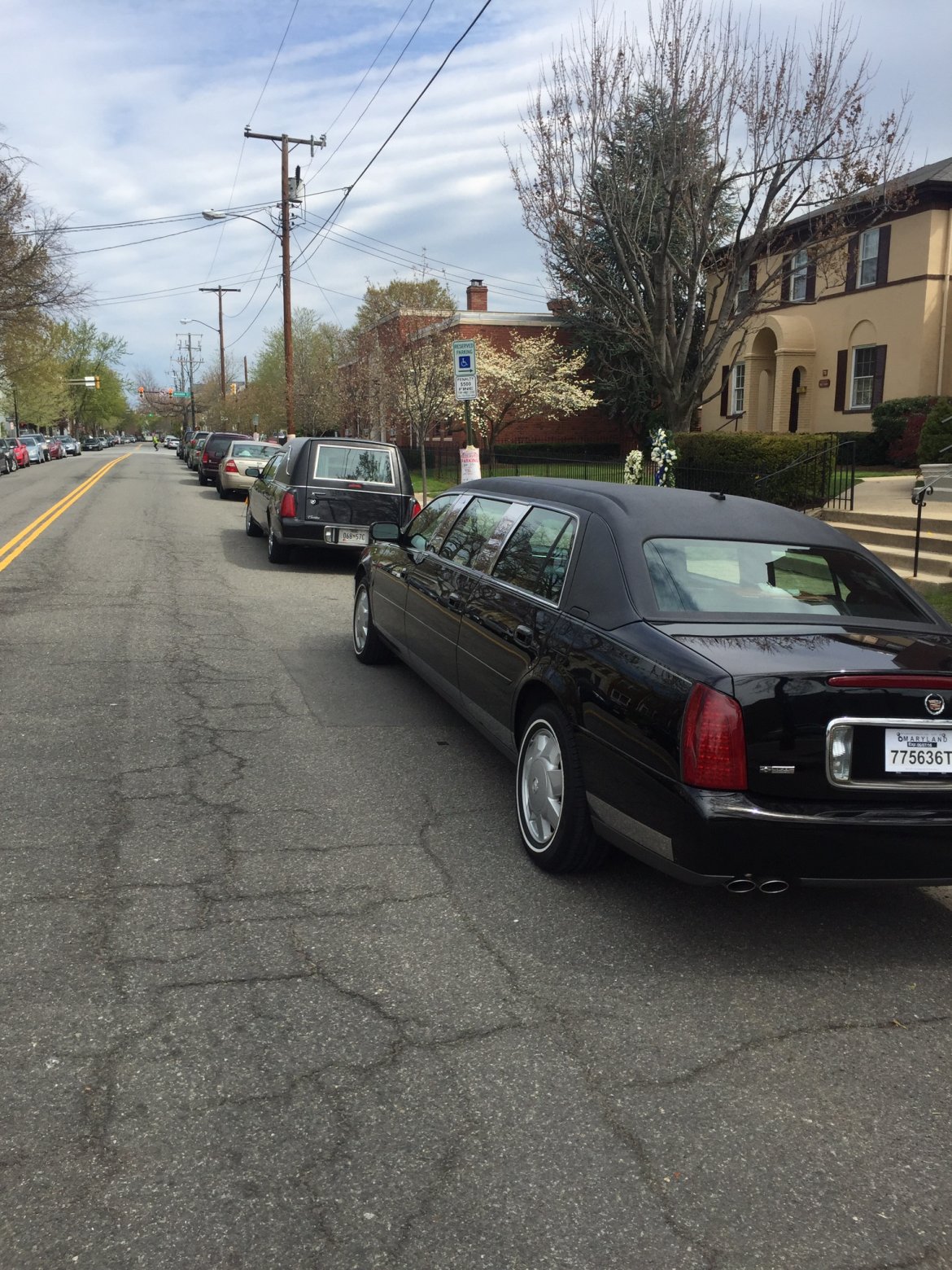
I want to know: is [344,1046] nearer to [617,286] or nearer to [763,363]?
[617,286]

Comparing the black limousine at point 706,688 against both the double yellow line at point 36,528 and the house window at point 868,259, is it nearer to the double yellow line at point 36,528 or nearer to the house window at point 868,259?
the double yellow line at point 36,528

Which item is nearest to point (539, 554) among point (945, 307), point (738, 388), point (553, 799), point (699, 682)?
point (553, 799)

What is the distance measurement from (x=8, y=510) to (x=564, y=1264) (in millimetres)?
21729

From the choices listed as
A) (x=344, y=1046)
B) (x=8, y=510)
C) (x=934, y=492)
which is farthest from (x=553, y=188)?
(x=344, y=1046)

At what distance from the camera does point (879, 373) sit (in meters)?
26.6

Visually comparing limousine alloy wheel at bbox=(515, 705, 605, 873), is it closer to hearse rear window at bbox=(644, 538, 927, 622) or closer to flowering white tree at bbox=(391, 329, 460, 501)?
hearse rear window at bbox=(644, 538, 927, 622)

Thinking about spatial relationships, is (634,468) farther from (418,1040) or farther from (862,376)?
(418,1040)

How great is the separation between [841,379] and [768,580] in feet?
84.6

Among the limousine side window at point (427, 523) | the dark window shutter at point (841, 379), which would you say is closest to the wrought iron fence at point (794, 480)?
the limousine side window at point (427, 523)

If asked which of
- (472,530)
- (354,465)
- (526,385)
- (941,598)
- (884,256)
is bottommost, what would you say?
(941,598)

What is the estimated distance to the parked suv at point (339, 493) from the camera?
1288cm

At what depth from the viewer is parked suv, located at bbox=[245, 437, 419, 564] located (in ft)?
42.2

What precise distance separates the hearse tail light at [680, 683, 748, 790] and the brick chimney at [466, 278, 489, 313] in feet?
152

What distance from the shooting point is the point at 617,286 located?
19562mm
